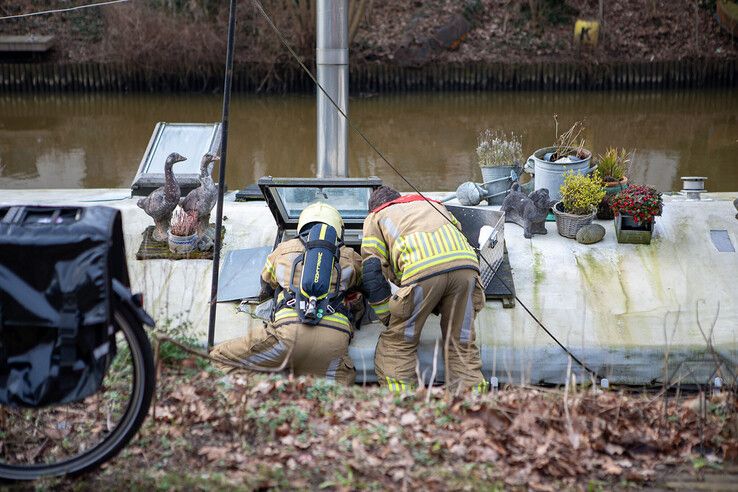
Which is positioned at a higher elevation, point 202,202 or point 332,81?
point 332,81

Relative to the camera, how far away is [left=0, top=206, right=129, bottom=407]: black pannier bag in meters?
2.88

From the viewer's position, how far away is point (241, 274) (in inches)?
275

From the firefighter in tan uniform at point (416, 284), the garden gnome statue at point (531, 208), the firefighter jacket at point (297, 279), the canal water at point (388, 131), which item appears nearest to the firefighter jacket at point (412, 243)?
the firefighter in tan uniform at point (416, 284)

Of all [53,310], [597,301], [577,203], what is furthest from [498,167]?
[53,310]

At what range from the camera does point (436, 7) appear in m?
23.4

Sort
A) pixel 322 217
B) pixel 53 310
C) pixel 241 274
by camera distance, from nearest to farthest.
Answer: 1. pixel 53 310
2. pixel 322 217
3. pixel 241 274

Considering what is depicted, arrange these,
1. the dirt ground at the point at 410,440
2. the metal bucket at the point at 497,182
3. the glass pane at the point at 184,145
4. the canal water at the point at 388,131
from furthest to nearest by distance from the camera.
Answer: the canal water at the point at 388,131
the glass pane at the point at 184,145
the metal bucket at the point at 497,182
the dirt ground at the point at 410,440

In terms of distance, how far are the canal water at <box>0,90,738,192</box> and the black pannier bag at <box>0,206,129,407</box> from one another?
11.0 meters

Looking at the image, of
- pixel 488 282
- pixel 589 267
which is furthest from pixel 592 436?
pixel 589 267

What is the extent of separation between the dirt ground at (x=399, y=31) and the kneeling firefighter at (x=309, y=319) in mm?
16345

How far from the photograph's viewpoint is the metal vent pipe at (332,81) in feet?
27.1

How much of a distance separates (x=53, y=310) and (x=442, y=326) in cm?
319

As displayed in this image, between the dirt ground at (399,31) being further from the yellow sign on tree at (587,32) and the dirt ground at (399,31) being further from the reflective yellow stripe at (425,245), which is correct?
the reflective yellow stripe at (425,245)

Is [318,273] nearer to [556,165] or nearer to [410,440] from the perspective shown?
[410,440]
